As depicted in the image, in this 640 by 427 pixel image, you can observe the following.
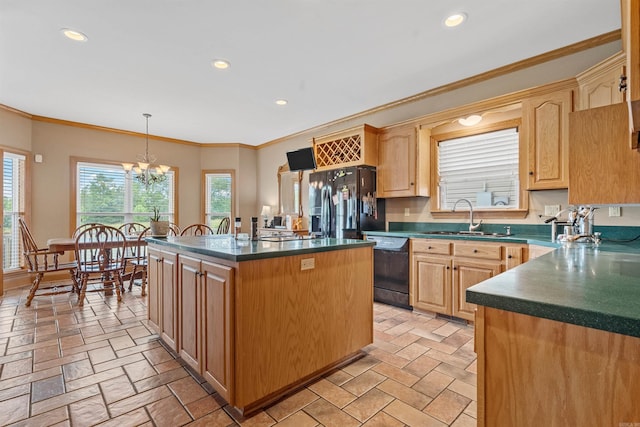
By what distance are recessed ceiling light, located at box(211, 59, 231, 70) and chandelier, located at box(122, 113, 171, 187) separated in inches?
83.7

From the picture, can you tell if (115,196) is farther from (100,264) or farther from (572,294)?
(572,294)

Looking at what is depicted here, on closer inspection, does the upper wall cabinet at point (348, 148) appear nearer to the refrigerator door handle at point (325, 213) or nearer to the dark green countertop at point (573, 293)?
the refrigerator door handle at point (325, 213)

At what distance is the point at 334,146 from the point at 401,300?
233cm

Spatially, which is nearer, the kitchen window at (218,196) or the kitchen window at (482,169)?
the kitchen window at (482,169)

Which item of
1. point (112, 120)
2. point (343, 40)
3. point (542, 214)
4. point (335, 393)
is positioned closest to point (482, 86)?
point (542, 214)

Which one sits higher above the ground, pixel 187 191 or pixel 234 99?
pixel 234 99

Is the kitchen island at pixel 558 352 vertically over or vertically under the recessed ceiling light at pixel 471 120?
under

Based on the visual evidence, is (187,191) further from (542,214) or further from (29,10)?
(542,214)

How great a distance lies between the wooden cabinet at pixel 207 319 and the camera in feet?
5.43

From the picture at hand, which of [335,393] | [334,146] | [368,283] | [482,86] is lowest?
[335,393]

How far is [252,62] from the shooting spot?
122 inches

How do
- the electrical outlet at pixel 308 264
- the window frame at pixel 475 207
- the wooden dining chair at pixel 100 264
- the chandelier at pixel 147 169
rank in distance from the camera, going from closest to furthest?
the electrical outlet at pixel 308 264
the window frame at pixel 475 207
the wooden dining chair at pixel 100 264
the chandelier at pixel 147 169

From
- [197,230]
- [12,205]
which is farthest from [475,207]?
[12,205]

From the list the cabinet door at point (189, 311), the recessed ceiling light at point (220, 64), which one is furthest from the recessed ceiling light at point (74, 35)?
the cabinet door at point (189, 311)
